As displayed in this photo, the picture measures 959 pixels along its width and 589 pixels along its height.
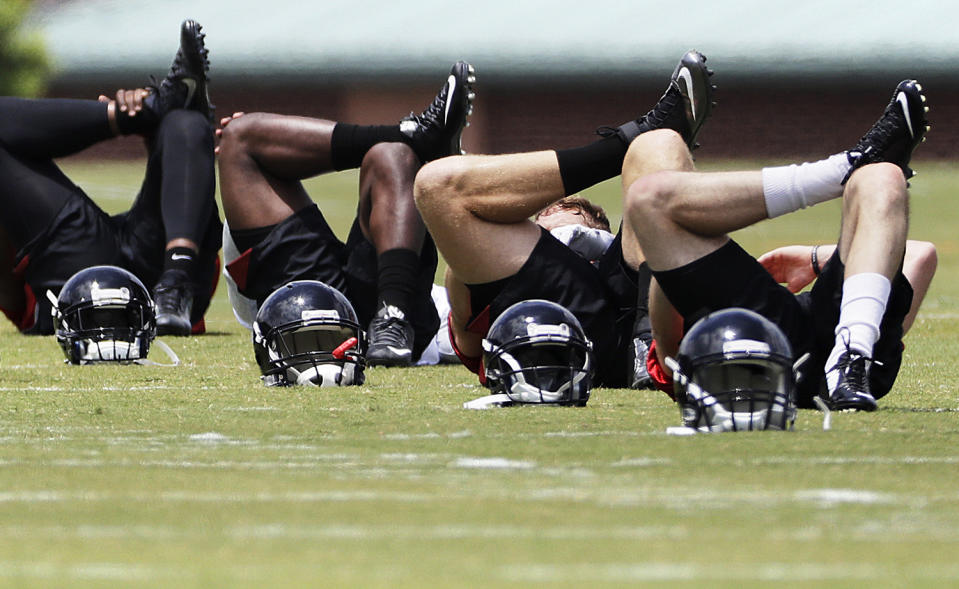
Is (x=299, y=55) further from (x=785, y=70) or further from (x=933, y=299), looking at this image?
(x=933, y=299)

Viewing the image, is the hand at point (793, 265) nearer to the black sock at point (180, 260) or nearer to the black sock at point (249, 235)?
the black sock at point (249, 235)

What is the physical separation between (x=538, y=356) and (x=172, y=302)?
352 cm

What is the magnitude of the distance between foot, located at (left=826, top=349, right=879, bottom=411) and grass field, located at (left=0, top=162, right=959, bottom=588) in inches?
3.9

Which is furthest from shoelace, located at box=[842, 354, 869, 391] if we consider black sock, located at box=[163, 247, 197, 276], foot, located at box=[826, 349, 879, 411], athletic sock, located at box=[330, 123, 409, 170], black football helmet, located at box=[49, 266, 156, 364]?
black sock, located at box=[163, 247, 197, 276]

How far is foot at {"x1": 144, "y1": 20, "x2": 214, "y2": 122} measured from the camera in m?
8.77

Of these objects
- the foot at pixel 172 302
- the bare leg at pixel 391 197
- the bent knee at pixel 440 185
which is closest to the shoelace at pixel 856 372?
A: the bent knee at pixel 440 185

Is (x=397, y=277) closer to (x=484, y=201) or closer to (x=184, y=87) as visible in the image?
(x=484, y=201)

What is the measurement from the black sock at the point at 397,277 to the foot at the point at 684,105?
54.9 inches

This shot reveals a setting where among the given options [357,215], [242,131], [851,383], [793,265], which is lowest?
[851,383]

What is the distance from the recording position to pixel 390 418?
4.98 meters

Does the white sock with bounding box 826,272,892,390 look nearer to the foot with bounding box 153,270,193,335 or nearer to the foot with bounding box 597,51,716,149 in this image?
the foot with bounding box 597,51,716,149

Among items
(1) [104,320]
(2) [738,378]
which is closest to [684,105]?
(2) [738,378]

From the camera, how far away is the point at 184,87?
8906 mm

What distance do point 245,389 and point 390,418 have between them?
Result: 113 centimetres
